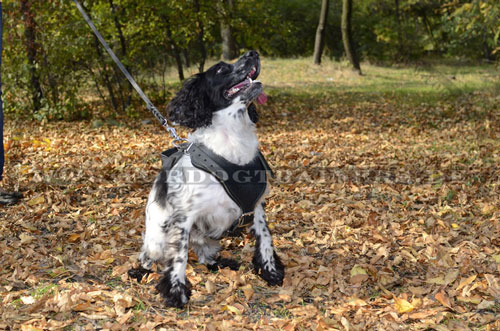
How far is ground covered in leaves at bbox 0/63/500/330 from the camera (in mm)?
3721

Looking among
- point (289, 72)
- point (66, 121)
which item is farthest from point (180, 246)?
point (289, 72)

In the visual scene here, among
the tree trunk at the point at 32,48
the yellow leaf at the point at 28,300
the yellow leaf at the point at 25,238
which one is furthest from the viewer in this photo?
the tree trunk at the point at 32,48

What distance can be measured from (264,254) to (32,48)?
Answer: 930 centimetres

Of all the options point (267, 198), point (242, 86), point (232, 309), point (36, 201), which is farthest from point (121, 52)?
point (232, 309)

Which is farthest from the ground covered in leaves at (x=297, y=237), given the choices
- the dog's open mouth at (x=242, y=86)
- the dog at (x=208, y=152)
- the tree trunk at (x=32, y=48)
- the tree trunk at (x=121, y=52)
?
the tree trunk at (x=121, y=52)

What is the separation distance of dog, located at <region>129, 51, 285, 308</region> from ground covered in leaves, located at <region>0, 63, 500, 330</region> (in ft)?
1.41

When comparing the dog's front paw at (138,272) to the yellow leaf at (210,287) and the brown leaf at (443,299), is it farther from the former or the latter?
the brown leaf at (443,299)

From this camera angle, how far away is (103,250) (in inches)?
197

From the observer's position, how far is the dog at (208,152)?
3.71 meters

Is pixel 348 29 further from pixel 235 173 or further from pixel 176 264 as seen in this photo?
→ pixel 176 264

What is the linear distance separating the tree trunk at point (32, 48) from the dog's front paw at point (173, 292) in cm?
878

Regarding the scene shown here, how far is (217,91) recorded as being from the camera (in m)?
3.77

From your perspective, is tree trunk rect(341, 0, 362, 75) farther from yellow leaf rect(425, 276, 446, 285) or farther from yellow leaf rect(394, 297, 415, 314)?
yellow leaf rect(394, 297, 415, 314)

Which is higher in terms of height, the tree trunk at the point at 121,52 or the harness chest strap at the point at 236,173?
the tree trunk at the point at 121,52
